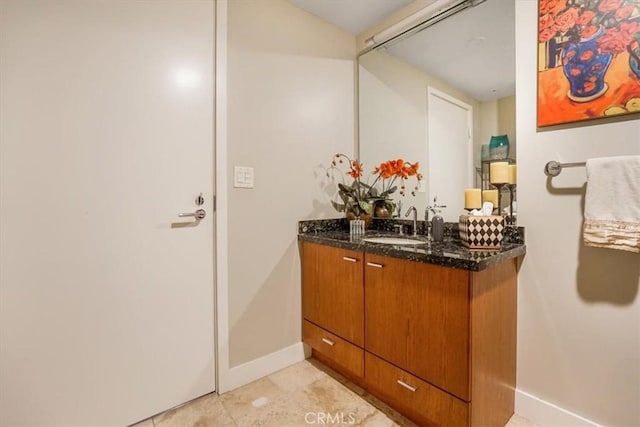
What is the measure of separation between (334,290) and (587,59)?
153 cm

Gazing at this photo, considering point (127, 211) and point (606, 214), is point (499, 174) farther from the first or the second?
point (127, 211)

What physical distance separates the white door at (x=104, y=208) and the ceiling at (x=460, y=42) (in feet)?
3.15

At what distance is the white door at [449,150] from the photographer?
168 cm

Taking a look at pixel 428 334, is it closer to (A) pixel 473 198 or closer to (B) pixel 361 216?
(A) pixel 473 198

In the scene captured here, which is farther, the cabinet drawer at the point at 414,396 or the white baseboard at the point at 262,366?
the white baseboard at the point at 262,366

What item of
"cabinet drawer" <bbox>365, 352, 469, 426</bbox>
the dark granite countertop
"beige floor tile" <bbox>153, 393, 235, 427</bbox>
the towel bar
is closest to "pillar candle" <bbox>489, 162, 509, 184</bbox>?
the towel bar

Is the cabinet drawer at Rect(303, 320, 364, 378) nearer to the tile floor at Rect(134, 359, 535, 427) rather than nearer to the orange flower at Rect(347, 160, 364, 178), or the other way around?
the tile floor at Rect(134, 359, 535, 427)

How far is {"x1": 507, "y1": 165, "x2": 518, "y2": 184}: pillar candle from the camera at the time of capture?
4.67 ft

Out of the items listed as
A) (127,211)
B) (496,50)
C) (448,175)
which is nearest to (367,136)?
(448,175)

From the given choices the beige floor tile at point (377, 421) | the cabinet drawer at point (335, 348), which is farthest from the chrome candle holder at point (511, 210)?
the beige floor tile at point (377, 421)

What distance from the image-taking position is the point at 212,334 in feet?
5.24

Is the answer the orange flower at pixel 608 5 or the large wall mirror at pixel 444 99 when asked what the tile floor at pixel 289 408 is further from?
the orange flower at pixel 608 5

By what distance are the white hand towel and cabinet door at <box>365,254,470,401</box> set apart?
55 centimetres

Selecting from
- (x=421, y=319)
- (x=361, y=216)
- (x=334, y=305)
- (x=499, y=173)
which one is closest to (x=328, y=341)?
(x=334, y=305)
